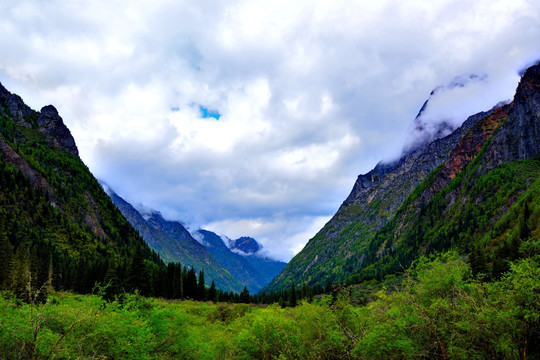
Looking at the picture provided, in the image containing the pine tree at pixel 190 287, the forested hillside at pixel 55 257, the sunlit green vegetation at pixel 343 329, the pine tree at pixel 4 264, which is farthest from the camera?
the pine tree at pixel 190 287

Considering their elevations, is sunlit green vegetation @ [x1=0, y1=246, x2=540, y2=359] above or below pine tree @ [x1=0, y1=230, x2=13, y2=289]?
below

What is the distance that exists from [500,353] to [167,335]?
2997 cm

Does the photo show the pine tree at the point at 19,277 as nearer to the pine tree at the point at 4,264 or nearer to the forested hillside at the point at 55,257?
the forested hillside at the point at 55,257

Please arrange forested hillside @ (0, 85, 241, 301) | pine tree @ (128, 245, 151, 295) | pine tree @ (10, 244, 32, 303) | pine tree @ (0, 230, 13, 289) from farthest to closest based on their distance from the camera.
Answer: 1. pine tree @ (128, 245, 151, 295)
2. forested hillside @ (0, 85, 241, 301)
3. pine tree @ (0, 230, 13, 289)
4. pine tree @ (10, 244, 32, 303)

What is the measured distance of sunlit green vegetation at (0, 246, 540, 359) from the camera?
64.3 feet

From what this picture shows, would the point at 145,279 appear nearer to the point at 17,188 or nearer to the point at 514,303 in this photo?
the point at 514,303

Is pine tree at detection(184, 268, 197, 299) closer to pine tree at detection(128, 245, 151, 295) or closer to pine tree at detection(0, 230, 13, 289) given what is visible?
pine tree at detection(128, 245, 151, 295)

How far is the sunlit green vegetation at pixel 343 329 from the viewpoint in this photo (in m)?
19.6

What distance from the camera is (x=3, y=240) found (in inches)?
3472

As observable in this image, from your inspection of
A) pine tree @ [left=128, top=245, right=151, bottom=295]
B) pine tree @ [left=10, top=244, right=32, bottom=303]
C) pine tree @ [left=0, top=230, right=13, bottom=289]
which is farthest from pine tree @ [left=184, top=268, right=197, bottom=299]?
pine tree @ [left=0, top=230, right=13, bottom=289]

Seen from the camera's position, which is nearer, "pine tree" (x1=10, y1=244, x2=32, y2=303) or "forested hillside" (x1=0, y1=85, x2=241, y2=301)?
"pine tree" (x1=10, y1=244, x2=32, y2=303)

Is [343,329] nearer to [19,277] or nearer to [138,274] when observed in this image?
[138,274]

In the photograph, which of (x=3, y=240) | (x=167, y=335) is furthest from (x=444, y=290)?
(x=3, y=240)

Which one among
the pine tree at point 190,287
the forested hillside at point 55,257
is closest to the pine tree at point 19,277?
the forested hillside at point 55,257
